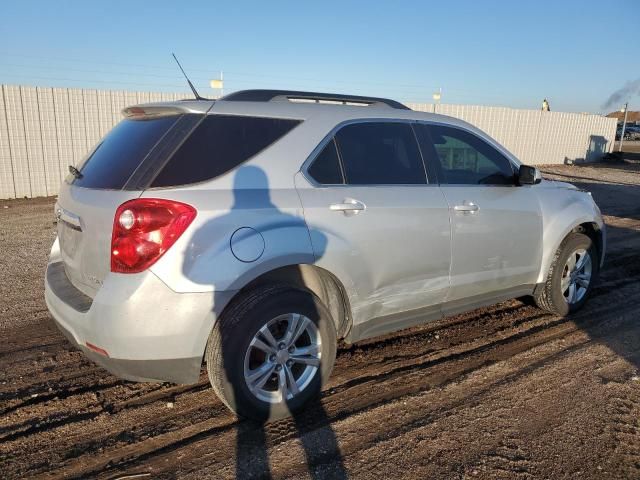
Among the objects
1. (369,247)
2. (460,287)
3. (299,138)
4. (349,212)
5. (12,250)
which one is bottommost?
(12,250)

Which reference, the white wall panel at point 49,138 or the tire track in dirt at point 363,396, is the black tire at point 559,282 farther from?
the white wall panel at point 49,138

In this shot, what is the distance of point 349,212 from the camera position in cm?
331

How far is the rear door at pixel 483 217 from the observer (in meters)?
3.97

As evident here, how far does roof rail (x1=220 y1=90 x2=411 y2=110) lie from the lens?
11.1ft

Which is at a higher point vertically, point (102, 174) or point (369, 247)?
point (102, 174)

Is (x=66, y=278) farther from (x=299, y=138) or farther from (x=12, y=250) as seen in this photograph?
(x=12, y=250)

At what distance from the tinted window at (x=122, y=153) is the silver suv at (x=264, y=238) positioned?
1cm

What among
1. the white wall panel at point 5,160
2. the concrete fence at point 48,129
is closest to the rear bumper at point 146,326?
the concrete fence at point 48,129

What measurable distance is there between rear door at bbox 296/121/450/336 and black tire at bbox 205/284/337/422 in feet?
0.94

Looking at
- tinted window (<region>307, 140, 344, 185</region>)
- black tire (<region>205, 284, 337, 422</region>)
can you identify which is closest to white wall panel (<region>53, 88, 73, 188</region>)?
tinted window (<region>307, 140, 344, 185</region>)

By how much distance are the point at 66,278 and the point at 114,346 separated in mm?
849

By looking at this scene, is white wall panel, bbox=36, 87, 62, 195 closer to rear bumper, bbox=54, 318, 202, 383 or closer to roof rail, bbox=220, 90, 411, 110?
roof rail, bbox=220, 90, 411, 110

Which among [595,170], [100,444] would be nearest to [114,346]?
[100,444]

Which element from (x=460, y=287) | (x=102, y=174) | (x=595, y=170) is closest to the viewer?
(x=102, y=174)
